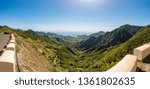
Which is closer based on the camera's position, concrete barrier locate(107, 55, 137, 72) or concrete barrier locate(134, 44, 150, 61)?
concrete barrier locate(107, 55, 137, 72)

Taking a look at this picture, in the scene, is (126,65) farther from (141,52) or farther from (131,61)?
(141,52)

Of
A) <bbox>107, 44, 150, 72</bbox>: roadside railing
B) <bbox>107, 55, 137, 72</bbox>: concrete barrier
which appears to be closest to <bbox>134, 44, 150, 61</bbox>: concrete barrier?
<bbox>107, 44, 150, 72</bbox>: roadside railing

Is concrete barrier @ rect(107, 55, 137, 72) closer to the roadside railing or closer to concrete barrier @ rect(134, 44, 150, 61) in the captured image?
the roadside railing

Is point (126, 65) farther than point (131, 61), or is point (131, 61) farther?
point (131, 61)

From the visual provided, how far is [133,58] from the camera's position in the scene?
22.7 feet

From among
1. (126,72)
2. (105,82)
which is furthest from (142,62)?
(105,82)

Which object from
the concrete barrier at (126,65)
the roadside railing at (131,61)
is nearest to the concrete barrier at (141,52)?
the roadside railing at (131,61)

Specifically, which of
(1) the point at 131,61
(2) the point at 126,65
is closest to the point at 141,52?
(1) the point at 131,61

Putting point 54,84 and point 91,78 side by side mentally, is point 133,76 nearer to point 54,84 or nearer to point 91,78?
point 91,78

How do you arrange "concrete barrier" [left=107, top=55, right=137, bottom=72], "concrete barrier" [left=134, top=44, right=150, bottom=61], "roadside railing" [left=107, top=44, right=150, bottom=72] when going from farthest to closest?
"concrete barrier" [left=134, top=44, right=150, bottom=61]
"roadside railing" [left=107, top=44, right=150, bottom=72]
"concrete barrier" [left=107, top=55, right=137, bottom=72]

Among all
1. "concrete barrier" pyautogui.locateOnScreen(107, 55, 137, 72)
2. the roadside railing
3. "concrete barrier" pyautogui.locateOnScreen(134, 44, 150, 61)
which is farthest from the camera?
"concrete barrier" pyautogui.locateOnScreen(134, 44, 150, 61)

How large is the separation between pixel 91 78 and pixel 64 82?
59cm

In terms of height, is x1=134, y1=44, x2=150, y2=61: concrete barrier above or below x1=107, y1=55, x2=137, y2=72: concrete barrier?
above

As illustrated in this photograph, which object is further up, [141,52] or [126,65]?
[141,52]
